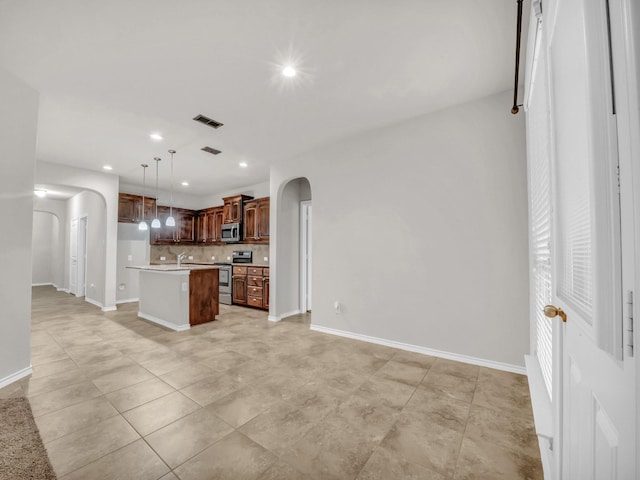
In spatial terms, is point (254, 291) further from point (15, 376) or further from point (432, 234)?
point (432, 234)

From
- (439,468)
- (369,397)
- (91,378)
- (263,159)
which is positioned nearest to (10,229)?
(91,378)

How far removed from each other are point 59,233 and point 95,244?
4.35 m

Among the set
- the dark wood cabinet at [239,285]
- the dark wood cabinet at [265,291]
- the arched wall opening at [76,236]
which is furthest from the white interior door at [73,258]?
the dark wood cabinet at [265,291]

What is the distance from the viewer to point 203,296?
187 inches

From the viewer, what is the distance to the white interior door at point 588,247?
0.61 m

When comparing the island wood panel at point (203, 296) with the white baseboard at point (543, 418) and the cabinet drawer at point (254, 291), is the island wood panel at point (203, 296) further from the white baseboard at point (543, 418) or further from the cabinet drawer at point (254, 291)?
the white baseboard at point (543, 418)

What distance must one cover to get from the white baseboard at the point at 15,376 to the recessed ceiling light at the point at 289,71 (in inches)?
153

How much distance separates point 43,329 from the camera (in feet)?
14.4

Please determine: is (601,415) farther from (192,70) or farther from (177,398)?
(192,70)

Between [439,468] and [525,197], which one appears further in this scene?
[525,197]

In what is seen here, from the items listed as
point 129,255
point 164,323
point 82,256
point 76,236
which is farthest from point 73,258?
point 164,323

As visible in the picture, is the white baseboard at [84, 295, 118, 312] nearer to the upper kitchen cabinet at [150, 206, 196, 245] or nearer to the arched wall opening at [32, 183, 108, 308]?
the arched wall opening at [32, 183, 108, 308]

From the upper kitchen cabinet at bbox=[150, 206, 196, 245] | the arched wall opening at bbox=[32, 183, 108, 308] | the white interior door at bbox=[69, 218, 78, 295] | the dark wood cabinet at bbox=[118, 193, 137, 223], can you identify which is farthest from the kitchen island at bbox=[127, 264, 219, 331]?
the white interior door at bbox=[69, 218, 78, 295]

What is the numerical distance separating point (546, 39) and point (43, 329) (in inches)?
269
